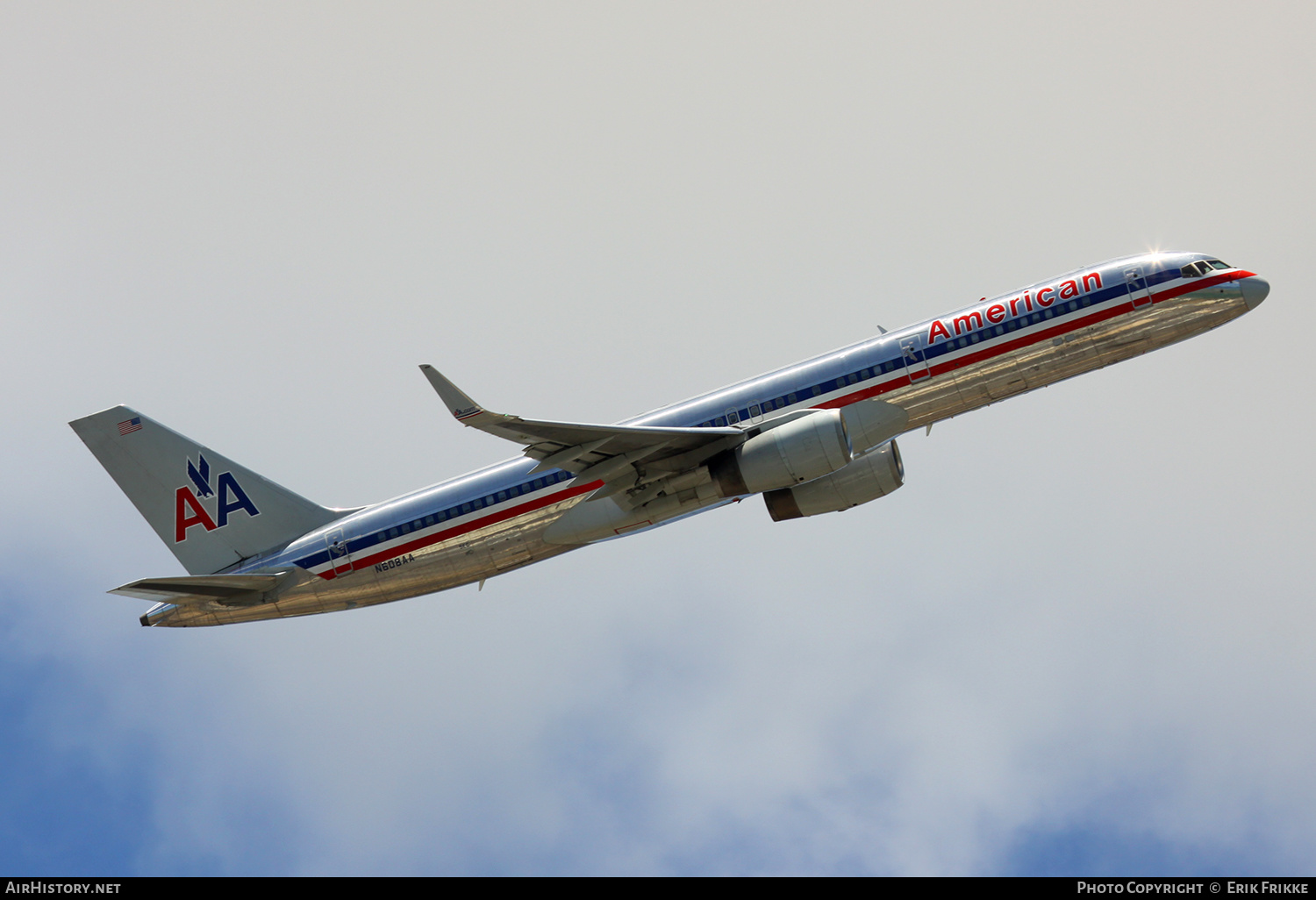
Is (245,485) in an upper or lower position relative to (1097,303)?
upper

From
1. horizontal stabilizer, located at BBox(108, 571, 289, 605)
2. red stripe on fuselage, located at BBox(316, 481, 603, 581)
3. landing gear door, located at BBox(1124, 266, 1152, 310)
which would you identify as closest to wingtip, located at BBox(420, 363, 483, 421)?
red stripe on fuselage, located at BBox(316, 481, 603, 581)

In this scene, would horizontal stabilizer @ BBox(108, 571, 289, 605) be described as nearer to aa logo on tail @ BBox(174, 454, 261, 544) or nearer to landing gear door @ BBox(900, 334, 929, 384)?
aa logo on tail @ BBox(174, 454, 261, 544)

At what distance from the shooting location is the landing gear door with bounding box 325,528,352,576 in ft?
144

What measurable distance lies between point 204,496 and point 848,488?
973 inches

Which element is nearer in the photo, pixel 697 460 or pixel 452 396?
pixel 452 396

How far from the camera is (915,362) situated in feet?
130

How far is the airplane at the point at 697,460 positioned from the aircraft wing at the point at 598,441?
0.20 ft

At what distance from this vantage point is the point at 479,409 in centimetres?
3434

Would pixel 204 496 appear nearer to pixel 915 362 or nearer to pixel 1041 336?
pixel 915 362

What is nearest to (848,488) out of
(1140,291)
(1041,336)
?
(1041,336)
